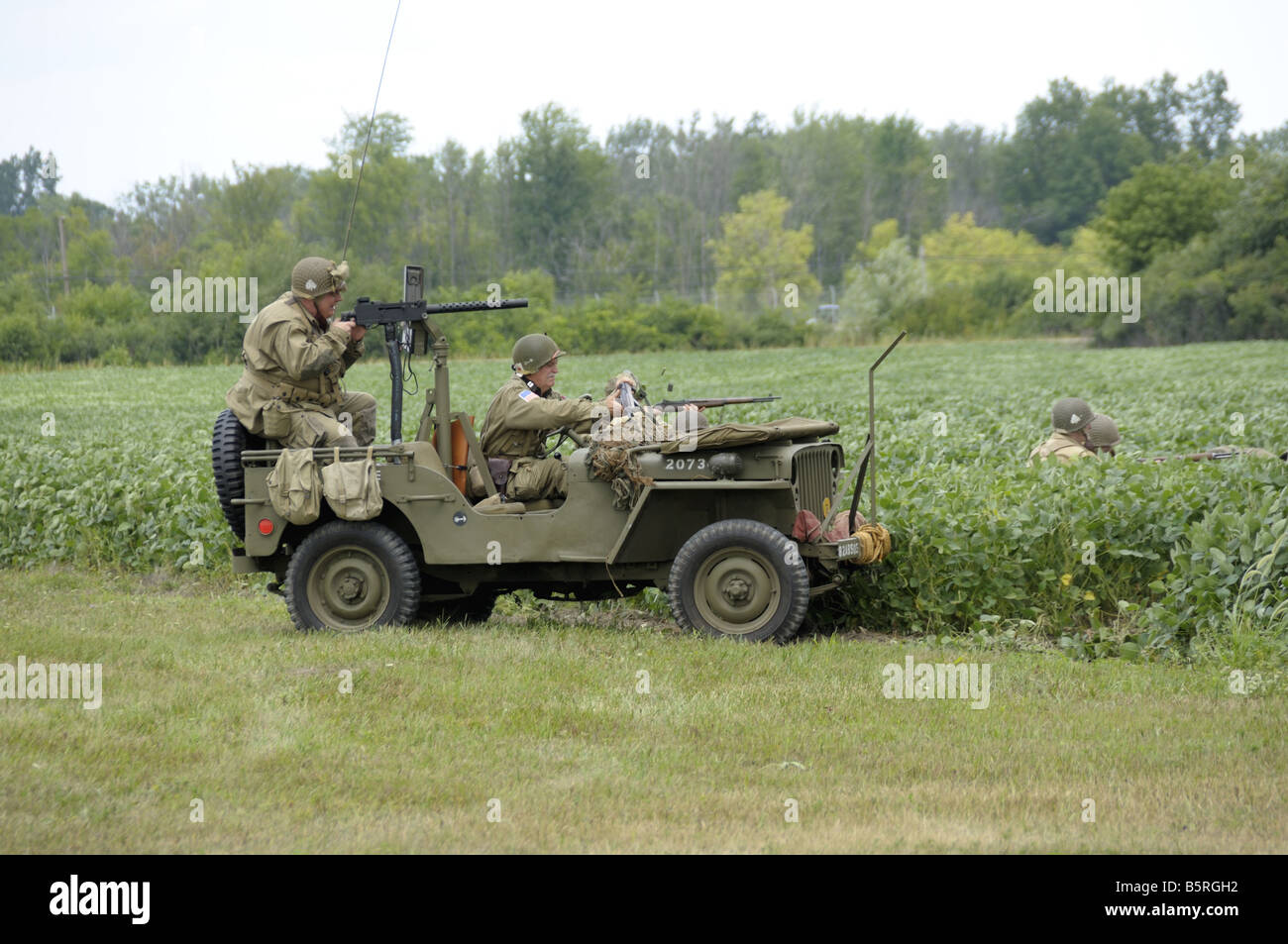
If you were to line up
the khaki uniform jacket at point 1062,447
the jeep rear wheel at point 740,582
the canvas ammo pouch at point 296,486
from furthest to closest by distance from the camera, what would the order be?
the khaki uniform jacket at point 1062,447 < the canvas ammo pouch at point 296,486 < the jeep rear wheel at point 740,582

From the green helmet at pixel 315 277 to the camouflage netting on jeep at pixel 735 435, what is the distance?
97.9 inches

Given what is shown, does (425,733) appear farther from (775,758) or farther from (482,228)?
(482,228)

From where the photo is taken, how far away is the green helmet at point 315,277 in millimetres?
9016

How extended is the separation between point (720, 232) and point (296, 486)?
82408 millimetres

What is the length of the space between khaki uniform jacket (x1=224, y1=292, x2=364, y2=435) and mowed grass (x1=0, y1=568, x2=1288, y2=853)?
161 centimetres

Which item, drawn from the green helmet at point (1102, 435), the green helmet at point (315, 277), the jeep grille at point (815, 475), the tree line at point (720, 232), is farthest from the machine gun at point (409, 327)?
the tree line at point (720, 232)

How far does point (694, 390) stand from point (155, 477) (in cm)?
2412

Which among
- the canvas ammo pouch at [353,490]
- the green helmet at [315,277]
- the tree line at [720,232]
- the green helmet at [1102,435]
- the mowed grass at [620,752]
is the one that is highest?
the tree line at [720,232]

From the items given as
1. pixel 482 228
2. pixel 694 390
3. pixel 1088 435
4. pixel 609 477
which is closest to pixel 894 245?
pixel 482 228

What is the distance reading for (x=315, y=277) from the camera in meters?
9.02

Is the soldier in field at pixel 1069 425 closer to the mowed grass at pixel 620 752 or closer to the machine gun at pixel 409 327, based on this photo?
the mowed grass at pixel 620 752

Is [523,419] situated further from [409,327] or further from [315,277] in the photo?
[315,277]

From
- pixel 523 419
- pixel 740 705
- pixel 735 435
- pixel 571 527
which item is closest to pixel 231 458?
pixel 523 419

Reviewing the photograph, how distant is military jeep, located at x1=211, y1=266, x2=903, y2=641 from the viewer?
336 inches
